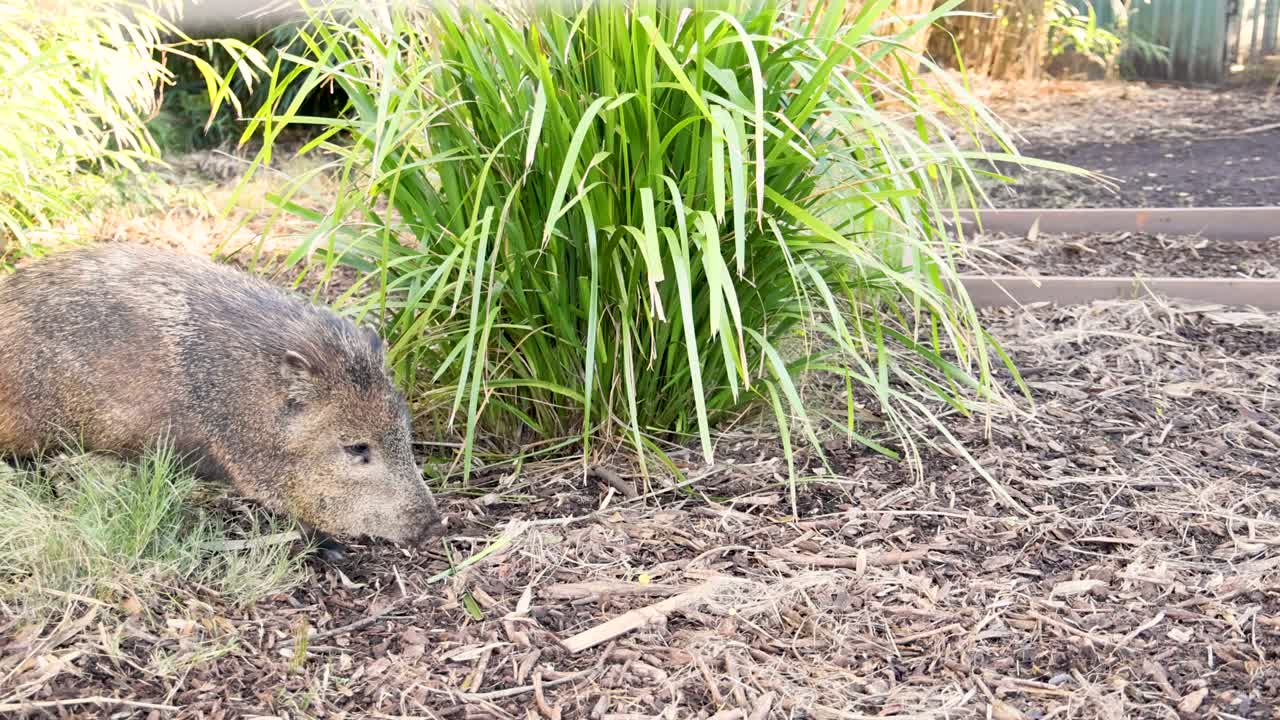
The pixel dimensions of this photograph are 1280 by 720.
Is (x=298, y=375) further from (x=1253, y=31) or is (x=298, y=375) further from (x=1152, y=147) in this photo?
(x=1253, y=31)

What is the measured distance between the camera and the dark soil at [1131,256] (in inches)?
180

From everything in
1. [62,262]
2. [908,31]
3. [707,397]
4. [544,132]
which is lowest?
[707,397]

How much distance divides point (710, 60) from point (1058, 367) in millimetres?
1670

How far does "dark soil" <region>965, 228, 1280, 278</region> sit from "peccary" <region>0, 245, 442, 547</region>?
8.93 ft

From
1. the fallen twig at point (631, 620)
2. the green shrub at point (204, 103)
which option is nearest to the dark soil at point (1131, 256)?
the fallen twig at point (631, 620)

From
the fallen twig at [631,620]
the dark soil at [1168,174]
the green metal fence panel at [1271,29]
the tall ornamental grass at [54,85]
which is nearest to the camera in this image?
the fallen twig at [631,620]

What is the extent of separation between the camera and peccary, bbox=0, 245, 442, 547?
2674mm

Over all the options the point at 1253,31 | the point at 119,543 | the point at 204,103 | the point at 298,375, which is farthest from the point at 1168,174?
the point at 204,103

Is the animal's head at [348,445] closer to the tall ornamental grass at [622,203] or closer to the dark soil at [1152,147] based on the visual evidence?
the tall ornamental grass at [622,203]

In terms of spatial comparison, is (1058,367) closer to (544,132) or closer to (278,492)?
(544,132)

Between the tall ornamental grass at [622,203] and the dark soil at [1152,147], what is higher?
the tall ornamental grass at [622,203]

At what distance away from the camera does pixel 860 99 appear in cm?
256

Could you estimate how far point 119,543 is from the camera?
95.9 inches

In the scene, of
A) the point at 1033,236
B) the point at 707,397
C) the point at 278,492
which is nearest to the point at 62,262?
the point at 278,492
